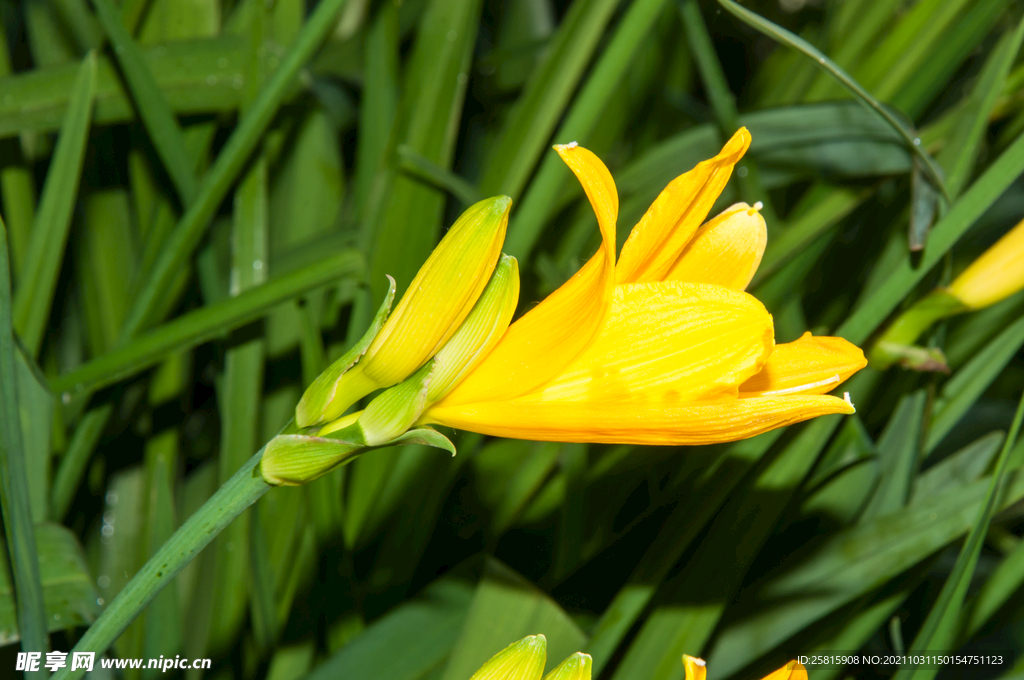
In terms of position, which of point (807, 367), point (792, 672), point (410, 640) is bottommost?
point (410, 640)

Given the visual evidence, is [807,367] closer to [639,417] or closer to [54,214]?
[639,417]

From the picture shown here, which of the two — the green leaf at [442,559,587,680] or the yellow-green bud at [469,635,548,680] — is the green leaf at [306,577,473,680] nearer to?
the green leaf at [442,559,587,680]

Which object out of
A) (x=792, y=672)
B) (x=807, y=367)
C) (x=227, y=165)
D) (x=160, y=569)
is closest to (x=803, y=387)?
(x=807, y=367)

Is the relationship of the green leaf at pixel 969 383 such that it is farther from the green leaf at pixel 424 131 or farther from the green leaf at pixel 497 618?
the green leaf at pixel 424 131

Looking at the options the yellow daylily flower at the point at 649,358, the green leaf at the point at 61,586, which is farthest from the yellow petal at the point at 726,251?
the green leaf at the point at 61,586

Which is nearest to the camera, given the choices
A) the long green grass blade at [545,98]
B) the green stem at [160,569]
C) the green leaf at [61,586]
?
the green stem at [160,569]
